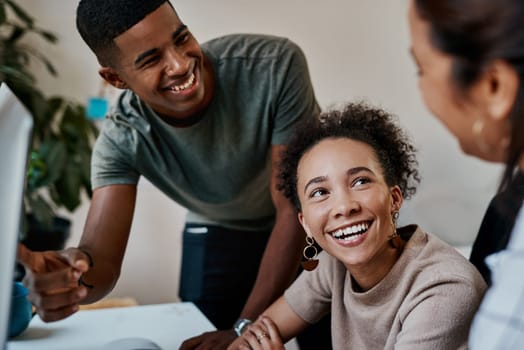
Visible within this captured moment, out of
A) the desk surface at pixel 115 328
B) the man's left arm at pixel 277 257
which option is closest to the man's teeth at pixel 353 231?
the man's left arm at pixel 277 257

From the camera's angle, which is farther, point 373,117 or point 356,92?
point 356,92

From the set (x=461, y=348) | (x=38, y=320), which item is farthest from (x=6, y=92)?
(x=461, y=348)

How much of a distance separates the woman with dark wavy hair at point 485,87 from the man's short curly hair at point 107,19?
1.05ft

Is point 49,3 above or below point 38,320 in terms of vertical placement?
above

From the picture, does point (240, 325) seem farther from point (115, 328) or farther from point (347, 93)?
point (347, 93)

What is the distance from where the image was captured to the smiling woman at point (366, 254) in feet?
2.00

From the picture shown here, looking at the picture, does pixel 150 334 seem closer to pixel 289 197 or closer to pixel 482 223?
pixel 289 197

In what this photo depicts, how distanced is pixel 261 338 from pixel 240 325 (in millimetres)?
64

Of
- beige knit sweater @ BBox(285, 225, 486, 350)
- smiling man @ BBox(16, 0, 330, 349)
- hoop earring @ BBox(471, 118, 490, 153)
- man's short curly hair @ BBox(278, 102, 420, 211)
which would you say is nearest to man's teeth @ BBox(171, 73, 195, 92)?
smiling man @ BBox(16, 0, 330, 349)

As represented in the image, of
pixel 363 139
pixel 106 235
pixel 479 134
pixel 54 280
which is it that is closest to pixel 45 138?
pixel 106 235

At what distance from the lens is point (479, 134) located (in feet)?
1.44

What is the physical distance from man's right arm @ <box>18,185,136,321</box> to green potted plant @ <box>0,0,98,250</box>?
0.22 feet

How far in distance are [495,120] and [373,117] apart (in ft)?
1.03

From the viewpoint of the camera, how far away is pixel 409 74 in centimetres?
85
